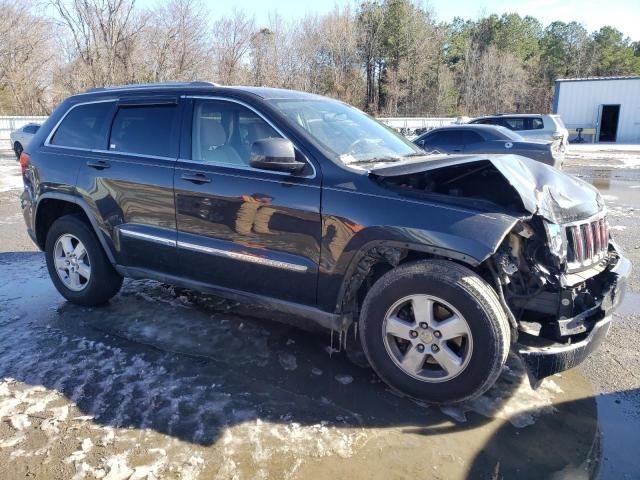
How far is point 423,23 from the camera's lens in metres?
50.0

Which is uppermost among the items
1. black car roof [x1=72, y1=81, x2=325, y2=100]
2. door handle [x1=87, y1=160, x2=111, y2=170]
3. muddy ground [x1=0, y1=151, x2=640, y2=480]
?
black car roof [x1=72, y1=81, x2=325, y2=100]

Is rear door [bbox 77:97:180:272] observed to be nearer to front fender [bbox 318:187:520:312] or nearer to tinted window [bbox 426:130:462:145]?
front fender [bbox 318:187:520:312]

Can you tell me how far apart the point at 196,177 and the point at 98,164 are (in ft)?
3.64

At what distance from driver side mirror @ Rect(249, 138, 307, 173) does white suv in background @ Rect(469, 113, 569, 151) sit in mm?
14340

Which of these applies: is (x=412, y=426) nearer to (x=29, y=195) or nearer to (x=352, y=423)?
(x=352, y=423)

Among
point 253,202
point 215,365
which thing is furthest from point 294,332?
point 253,202

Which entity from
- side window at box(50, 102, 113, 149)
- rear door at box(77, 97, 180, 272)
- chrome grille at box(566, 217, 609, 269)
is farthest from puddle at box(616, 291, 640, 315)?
side window at box(50, 102, 113, 149)

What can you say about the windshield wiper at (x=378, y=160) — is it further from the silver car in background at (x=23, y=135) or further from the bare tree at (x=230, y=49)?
the bare tree at (x=230, y=49)

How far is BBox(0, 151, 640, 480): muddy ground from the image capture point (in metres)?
2.63

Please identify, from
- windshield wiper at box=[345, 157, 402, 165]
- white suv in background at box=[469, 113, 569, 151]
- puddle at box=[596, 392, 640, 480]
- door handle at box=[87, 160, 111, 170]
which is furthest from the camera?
white suv in background at box=[469, 113, 569, 151]

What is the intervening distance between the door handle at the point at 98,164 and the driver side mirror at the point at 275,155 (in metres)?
1.62

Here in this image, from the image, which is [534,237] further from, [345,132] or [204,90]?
[204,90]

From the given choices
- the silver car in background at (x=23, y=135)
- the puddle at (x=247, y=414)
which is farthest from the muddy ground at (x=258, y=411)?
the silver car in background at (x=23, y=135)

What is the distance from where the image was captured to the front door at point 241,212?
11.0 feet
